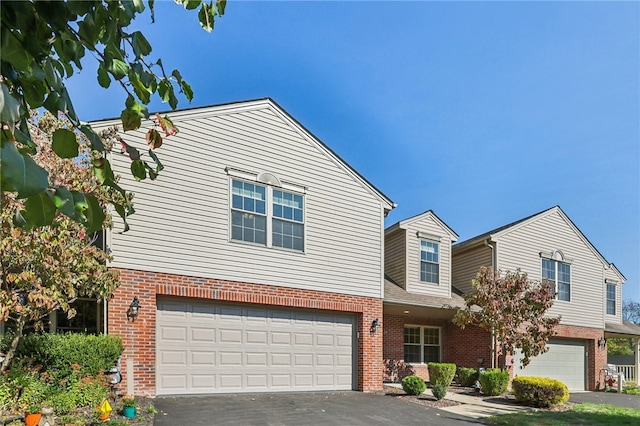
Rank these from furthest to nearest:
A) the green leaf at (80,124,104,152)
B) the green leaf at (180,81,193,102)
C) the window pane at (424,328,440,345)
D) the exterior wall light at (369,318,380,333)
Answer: the window pane at (424,328,440,345) < the exterior wall light at (369,318,380,333) < the green leaf at (180,81,193,102) < the green leaf at (80,124,104,152)

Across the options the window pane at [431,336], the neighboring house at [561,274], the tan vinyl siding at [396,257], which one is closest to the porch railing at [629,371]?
the neighboring house at [561,274]

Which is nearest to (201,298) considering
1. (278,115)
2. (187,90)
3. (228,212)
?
(228,212)

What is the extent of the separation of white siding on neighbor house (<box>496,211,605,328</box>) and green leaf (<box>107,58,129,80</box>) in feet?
61.3

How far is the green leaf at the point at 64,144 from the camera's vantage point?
5.23ft

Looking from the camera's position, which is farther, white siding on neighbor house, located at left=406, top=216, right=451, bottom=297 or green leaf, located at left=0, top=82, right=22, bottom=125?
white siding on neighbor house, located at left=406, top=216, right=451, bottom=297

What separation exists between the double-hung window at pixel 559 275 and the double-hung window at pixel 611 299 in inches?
182

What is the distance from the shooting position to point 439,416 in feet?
37.5

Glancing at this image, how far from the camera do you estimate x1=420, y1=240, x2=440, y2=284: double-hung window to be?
1809 centimetres

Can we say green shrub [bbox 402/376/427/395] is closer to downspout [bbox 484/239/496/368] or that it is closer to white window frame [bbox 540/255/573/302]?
downspout [bbox 484/239/496/368]

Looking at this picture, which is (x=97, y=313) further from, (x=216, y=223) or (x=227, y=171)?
(x=227, y=171)

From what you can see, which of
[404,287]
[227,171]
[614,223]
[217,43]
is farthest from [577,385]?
[217,43]

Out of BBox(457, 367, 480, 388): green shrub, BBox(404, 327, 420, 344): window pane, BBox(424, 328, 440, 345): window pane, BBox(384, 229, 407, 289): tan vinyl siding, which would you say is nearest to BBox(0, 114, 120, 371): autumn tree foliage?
BBox(384, 229, 407, 289): tan vinyl siding

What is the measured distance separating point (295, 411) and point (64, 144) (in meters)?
10.1

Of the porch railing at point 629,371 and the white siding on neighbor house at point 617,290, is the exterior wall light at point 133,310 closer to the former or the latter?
the white siding on neighbor house at point 617,290
